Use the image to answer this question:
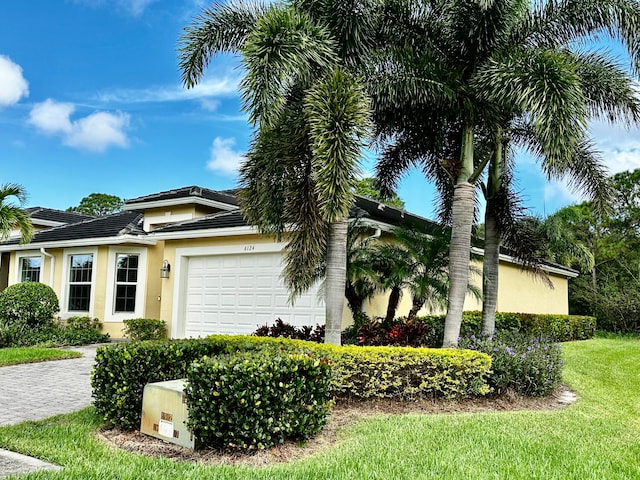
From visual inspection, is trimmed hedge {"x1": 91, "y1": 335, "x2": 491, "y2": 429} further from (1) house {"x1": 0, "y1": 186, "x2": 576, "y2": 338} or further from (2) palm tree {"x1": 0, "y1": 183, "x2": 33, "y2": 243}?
(2) palm tree {"x1": 0, "y1": 183, "x2": 33, "y2": 243}

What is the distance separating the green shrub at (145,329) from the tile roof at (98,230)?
2.85 m

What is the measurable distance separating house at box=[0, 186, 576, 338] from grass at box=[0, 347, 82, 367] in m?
3.13

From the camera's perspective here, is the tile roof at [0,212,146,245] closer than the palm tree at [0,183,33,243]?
No

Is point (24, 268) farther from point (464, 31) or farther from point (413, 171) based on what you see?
point (464, 31)

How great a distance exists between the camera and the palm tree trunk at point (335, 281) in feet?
27.0

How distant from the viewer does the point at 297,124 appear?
8.37 metres

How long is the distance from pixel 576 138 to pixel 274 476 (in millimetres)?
6283

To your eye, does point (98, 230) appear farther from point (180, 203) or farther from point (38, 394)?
point (38, 394)

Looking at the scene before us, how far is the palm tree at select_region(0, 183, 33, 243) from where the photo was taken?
615 inches

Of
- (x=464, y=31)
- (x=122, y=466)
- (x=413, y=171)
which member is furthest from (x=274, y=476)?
(x=413, y=171)

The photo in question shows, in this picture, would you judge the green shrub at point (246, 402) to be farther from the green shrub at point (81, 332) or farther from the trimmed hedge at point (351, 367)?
the green shrub at point (81, 332)

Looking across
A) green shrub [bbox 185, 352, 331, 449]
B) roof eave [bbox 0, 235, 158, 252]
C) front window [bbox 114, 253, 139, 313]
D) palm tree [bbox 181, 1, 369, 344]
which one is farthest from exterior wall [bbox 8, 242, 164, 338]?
green shrub [bbox 185, 352, 331, 449]

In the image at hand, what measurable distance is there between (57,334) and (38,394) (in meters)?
7.68

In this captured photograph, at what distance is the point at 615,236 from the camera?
28.4 m
